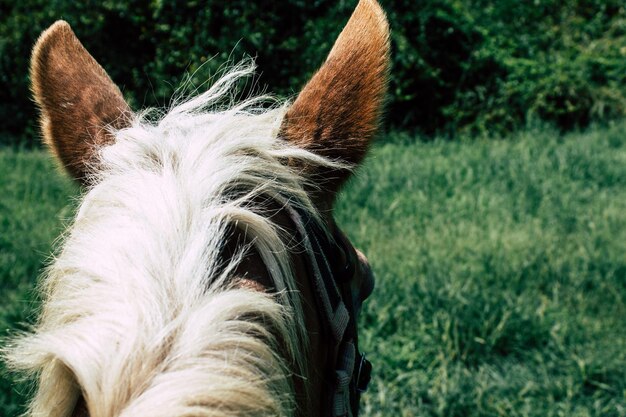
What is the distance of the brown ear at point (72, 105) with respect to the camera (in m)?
1.55

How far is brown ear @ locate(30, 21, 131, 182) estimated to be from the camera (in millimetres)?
1555

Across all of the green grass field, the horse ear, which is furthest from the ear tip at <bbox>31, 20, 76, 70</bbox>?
the green grass field

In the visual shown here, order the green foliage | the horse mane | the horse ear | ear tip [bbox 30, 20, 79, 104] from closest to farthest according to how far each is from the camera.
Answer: the horse mane < the horse ear < ear tip [bbox 30, 20, 79, 104] < the green foliage

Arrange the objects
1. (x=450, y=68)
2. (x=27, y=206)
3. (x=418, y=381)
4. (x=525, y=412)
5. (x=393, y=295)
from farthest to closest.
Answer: (x=450, y=68) → (x=27, y=206) → (x=393, y=295) → (x=418, y=381) → (x=525, y=412)

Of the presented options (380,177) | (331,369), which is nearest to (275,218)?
(331,369)

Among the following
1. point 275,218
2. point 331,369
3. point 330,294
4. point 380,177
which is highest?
point 275,218

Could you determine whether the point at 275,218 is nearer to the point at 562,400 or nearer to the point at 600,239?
the point at 562,400

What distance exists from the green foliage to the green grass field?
239cm

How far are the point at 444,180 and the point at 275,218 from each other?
4.63 meters

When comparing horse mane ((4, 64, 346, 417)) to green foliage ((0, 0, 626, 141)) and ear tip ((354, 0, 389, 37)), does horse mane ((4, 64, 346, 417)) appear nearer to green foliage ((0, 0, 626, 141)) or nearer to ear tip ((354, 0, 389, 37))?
ear tip ((354, 0, 389, 37))

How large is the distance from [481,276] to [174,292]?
3317 millimetres

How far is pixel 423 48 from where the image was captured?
8836mm

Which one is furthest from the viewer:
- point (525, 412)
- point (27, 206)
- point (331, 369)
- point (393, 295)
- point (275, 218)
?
point (27, 206)

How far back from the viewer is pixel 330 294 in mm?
1403
